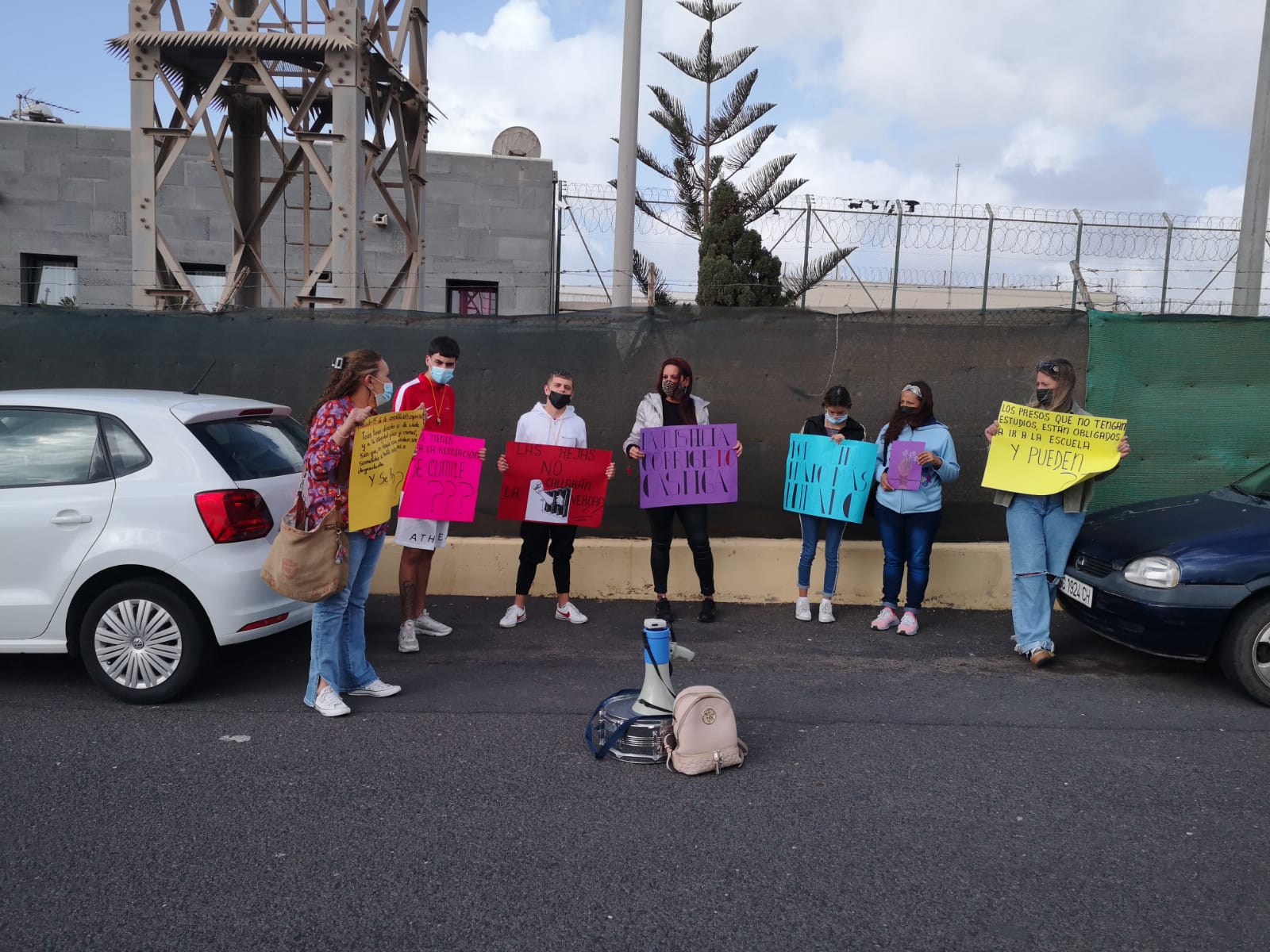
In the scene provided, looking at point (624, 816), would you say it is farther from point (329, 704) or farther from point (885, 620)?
point (885, 620)

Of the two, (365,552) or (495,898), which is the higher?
(365,552)

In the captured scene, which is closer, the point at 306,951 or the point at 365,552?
the point at 306,951

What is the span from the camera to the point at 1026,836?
12.6 ft

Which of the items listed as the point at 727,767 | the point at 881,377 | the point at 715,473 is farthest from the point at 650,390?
the point at 727,767

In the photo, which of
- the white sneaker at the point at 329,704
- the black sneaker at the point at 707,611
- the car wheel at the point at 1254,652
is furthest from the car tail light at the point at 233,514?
the car wheel at the point at 1254,652

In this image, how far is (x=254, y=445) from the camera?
18.2 feet

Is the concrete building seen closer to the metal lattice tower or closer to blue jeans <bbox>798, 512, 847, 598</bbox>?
the metal lattice tower

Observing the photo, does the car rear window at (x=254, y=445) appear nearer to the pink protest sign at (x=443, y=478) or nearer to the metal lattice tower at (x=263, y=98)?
the pink protest sign at (x=443, y=478)

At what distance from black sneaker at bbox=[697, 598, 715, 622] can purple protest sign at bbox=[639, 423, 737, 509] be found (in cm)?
73

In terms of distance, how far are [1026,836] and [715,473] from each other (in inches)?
145

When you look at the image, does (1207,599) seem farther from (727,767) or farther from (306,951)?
(306,951)

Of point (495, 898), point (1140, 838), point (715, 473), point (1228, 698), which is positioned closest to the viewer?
point (495, 898)

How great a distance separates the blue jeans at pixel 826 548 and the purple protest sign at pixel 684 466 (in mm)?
591

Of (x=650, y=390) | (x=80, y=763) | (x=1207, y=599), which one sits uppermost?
(x=650, y=390)
